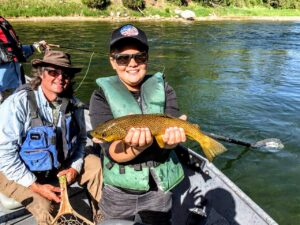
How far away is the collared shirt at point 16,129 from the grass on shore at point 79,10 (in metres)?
35.9

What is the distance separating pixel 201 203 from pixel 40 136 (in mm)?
2382

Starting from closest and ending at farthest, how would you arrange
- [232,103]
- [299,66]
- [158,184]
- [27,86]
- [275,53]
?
[158,184] → [27,86] → [232,103] → [299,66] → [275,53]

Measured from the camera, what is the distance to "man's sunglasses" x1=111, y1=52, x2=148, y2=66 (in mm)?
3045

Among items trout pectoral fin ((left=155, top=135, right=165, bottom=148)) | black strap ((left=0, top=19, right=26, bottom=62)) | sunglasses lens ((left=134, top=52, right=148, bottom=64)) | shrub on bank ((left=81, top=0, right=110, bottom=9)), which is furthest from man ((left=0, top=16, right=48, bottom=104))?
shrub on bank ((left=81, top=0, right=110, bottom=9))

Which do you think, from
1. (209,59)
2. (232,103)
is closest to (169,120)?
(232,103)

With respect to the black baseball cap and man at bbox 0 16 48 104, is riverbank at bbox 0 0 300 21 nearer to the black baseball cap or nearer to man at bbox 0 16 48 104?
man at bbox 0 16 48 104

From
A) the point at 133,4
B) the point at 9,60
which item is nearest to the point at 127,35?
the point at 9,60

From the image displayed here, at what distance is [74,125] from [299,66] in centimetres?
1618

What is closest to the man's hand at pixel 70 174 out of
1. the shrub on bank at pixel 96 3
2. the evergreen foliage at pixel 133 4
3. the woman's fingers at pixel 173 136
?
the woman's fingers at pixel 173 136

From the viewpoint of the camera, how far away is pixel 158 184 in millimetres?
3219

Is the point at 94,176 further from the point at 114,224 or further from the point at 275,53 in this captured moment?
the point at 275,53

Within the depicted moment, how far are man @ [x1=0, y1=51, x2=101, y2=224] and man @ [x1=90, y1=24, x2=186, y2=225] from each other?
88 centimetres

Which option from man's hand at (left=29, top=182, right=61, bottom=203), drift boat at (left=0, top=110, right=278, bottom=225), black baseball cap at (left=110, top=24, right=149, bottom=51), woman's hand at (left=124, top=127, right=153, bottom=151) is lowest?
drift boat at (left=0, top=110, right=278, bottom=225)

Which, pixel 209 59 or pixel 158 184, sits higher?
pixel 158 184
